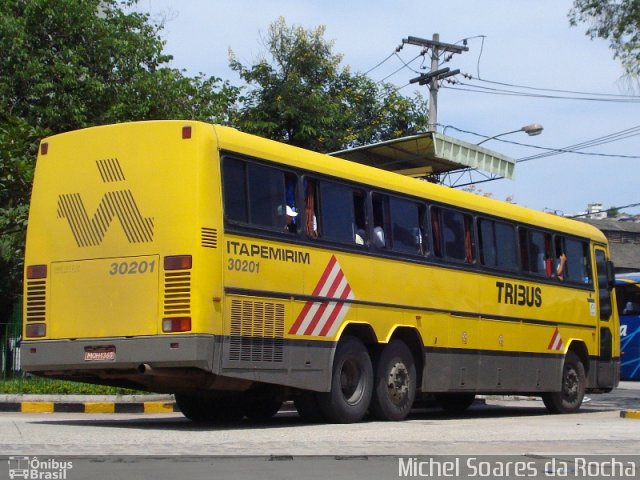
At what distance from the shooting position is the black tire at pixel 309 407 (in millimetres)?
13953

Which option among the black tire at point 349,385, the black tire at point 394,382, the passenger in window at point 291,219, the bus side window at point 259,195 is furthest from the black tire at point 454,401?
the bus side window at point 259,195

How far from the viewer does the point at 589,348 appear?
1969 centimetres

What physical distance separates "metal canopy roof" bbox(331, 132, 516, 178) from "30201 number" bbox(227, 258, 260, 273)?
29.5 ft

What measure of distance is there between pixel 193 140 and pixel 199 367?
94.2 inches

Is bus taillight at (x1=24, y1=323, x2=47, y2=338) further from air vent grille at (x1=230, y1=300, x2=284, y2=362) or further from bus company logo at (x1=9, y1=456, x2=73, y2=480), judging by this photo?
bus company logo at (x1=9, y1=456, x2=73, y2=480)

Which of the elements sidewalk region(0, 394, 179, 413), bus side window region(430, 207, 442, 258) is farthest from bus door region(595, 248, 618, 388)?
sidewalk region(0, 394, 179, 413)

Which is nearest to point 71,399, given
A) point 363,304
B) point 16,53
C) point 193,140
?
point 363,304

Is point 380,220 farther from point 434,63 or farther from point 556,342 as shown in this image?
point 434,63

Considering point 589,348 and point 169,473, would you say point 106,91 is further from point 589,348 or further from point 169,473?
point 169,473

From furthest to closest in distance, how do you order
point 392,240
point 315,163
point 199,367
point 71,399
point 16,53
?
1. point 16,53
2. point 71,399
3. point 392,240
4. point 315,163
5. point 199,367

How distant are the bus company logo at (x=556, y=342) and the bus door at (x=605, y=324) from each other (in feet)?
4.64

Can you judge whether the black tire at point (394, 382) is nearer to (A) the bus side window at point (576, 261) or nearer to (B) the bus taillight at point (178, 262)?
(B) the bus taillight at point (178, 262)

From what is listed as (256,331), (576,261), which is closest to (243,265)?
(256,331)

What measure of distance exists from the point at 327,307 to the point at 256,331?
1374mm
